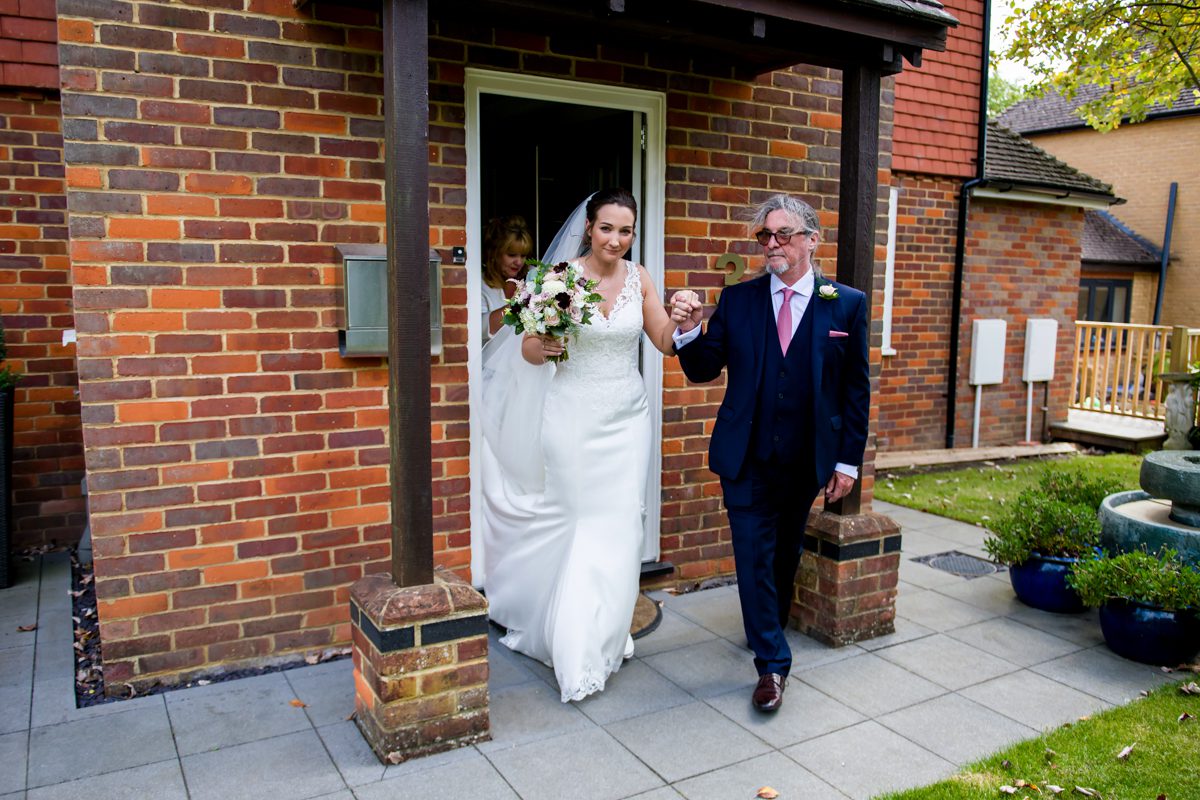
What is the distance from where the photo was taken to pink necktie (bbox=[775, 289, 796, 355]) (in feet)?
12.7

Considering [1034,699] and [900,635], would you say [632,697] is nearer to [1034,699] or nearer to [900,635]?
[900,635]

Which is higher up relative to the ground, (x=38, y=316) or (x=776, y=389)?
(x=38, y=316)

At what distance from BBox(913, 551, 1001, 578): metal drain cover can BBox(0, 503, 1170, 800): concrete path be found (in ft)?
3.11

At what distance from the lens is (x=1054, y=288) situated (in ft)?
35.4

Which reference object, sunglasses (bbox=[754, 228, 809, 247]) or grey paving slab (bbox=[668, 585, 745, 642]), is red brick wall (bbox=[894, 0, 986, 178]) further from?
sunglasses (bbox=[754, 228, 809, 247])

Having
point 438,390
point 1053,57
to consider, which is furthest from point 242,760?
point 1053,57

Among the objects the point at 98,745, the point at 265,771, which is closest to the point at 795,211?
the point at 265,771

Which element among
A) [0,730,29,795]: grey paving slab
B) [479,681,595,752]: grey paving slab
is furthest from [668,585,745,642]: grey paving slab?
[0,730,29,795]: grey paving slab

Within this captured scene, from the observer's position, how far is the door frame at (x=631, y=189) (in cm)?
442

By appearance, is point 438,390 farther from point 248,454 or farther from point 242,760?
point 242,760

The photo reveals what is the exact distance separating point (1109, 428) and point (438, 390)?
961 cm

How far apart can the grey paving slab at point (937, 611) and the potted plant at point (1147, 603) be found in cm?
66

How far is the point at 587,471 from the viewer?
162 inches

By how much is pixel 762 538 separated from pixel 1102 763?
5.00 feet
